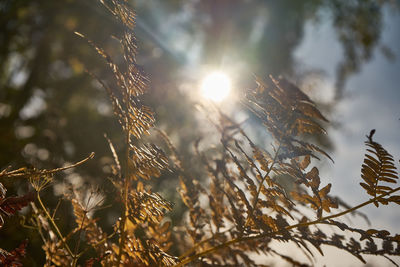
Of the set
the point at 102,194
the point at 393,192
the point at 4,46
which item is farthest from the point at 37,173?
the point at 4,46

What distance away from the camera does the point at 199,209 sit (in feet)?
2.29

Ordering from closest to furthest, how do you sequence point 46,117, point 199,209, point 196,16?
point 199,209
point 46,117
point 196,16

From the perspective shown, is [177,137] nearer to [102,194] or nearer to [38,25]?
[38,25]

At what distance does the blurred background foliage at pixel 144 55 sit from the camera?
263 centimetres

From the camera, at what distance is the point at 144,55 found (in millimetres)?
3211

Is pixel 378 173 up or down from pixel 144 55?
down

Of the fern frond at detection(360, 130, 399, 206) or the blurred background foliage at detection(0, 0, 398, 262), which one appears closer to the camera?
the fern frond at detection(360, 130, 399, 206)

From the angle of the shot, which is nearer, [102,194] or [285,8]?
[102,194]

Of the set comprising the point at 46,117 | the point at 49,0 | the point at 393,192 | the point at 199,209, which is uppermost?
the point at 49,0

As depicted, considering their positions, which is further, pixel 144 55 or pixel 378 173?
pixel 144 55

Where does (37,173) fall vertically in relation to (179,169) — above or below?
below

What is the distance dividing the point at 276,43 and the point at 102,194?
4.86 meters

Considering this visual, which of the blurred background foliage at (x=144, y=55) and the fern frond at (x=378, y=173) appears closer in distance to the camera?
the fern frond at (x=378, y=173)

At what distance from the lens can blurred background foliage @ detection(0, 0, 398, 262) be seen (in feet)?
8.63
